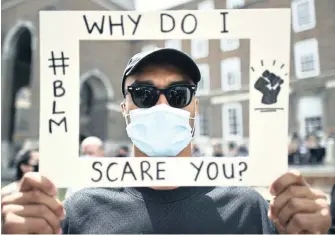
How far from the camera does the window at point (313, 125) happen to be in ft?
53.7

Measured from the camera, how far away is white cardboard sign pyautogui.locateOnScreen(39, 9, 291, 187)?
1.27 meters

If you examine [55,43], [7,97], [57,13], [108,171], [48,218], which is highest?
[7,97]

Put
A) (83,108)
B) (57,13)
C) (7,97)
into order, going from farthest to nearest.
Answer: (83,108) < (7,97) < (57,13)

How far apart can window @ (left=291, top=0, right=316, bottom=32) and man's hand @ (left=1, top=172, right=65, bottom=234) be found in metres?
18.4

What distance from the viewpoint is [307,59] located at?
57.7 feet

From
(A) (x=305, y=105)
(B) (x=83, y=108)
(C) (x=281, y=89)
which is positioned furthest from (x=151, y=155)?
(B) (x=83, y=108)

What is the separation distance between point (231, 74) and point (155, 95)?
18.7 m

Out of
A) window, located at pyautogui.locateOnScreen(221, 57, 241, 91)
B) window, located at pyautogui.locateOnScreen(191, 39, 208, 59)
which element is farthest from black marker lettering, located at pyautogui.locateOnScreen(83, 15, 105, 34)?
window, located at pyautogui.locateOnScreen(191, 39, 208, 59)

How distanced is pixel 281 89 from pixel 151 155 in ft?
1.94

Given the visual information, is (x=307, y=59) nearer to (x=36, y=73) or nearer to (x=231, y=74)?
(x=231, y=74)

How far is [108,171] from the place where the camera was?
1297 millimetres

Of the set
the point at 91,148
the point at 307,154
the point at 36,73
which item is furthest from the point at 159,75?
the point at 36,73

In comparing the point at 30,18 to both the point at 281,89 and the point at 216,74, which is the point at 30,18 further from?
the point at 281,89

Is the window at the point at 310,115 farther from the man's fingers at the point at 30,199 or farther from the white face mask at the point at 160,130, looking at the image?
the man's fingers at the point at 30,199
